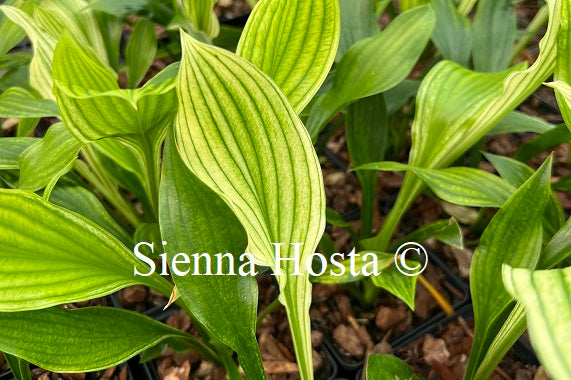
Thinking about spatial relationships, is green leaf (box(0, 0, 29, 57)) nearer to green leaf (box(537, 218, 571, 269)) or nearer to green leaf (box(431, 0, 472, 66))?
green leaf (box(431, 0, 472, 66))

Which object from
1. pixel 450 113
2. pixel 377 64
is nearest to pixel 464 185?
pixel 450 113

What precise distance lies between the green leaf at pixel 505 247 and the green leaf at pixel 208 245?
0.85 ft

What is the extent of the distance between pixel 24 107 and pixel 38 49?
81 millimetres

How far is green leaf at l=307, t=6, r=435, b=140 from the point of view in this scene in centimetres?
73

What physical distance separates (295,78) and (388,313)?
0.45 m

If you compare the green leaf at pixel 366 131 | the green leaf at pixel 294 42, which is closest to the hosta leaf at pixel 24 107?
the green leaf at pixel 294 42

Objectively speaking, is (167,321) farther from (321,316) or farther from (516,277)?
(516,277)

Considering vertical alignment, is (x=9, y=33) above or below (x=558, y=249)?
above

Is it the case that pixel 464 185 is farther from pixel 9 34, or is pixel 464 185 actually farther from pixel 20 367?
pixel 9 34

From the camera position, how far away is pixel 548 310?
318 mm

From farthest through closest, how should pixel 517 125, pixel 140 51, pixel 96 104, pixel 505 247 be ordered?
pixel 140 51 < pixel 517 125 < pixel 505 247 < pixel 96 104

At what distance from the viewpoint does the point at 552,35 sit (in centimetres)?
55

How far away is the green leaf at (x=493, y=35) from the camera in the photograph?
91 cm

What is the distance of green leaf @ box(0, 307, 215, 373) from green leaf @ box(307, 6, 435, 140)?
0.33 meters
